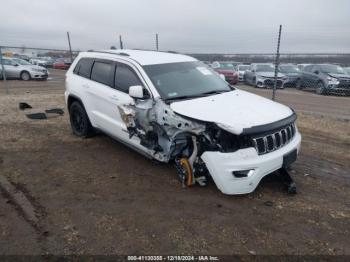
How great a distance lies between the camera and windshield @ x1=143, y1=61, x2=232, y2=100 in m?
4.64

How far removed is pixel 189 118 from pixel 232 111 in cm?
56

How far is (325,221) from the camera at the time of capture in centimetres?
356

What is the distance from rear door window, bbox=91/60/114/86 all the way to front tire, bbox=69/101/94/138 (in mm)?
782

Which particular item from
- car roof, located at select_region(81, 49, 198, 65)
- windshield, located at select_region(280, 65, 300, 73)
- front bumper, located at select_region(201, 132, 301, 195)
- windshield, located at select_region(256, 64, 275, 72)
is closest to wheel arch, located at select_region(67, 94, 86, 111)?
car roof, located at select_region(81, 49, 198, 65)

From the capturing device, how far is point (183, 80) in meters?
4.96

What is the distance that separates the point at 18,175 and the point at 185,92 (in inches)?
111

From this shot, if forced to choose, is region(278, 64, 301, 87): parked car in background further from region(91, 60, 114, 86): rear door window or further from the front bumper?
the front bumper

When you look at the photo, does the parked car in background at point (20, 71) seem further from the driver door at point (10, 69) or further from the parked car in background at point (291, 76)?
the parked car in background at point (291, 76)

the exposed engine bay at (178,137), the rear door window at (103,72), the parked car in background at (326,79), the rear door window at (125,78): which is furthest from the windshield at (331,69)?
the exposed engine bay at (178,137)

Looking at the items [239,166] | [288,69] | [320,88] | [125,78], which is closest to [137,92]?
[125,78]

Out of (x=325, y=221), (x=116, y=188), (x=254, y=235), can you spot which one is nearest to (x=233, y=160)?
(x=254, y=235)

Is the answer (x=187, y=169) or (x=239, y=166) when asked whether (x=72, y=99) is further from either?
(x=239, y=166)

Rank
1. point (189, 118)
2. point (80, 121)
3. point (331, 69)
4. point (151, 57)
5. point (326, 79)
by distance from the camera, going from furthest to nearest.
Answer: point (331, 69) < point (326, 79) < point (80, 121) < point (151, 57) < point (189, 118)

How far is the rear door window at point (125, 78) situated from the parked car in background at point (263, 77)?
13.8 metres
